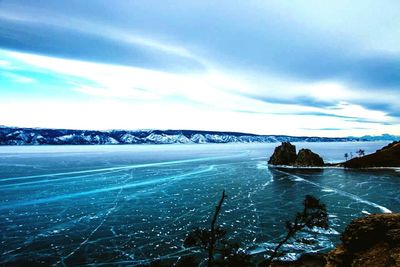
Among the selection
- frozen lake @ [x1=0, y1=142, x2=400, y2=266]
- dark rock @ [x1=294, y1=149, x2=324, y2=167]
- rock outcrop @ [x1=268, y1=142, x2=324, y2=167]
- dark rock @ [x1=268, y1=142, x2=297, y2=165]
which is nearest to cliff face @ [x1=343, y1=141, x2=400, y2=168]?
dark rock @ [x1=294, y1=149, x2=324, y2=167]

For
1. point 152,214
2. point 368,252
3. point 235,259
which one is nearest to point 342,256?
point 368,252

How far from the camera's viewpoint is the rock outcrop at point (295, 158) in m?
140

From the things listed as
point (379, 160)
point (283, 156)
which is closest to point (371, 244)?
point (283, 156)

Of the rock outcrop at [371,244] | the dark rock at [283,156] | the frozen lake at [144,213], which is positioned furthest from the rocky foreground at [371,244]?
the dark rock at [283,156]

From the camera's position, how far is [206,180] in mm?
89562

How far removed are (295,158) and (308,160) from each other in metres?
11.5

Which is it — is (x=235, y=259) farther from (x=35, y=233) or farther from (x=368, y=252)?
(x=35, y=233)

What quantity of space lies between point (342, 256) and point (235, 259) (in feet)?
42.4

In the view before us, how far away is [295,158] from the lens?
152125 mm

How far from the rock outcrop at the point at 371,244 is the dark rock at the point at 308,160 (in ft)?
409

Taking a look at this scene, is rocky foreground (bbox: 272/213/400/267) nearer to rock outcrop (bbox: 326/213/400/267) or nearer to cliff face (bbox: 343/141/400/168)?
rock outcrop (bbox: 326/213/400/267)

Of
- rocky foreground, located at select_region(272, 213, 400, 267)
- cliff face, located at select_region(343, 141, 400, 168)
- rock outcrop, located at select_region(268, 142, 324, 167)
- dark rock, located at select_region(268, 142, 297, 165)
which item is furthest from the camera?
dark rock, located at select_region(268, 142, 297, 165)

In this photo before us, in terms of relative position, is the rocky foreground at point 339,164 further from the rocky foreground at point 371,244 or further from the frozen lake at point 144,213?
the rocky foreground at point 371,244

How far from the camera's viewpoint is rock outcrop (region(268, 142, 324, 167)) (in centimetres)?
14038
